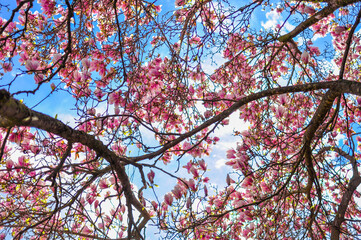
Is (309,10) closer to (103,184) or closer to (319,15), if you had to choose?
(319,15)

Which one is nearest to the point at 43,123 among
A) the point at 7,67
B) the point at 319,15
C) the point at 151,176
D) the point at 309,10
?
the point at 151,176

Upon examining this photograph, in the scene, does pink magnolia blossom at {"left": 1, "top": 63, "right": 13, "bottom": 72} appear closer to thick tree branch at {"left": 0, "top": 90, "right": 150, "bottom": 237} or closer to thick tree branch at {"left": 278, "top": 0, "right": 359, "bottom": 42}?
thick tree branch at {"left": 0, "top": 90, "right": 150, "bottom": 237}

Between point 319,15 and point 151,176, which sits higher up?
point 319,15

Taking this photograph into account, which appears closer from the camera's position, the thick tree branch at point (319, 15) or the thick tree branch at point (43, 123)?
the thick tree branch at point (43, 123)

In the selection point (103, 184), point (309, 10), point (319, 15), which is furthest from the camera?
point (309, 10)

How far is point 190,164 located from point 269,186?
3.60 ft

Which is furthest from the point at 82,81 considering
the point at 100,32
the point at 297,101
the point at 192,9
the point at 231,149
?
the point at 297,101

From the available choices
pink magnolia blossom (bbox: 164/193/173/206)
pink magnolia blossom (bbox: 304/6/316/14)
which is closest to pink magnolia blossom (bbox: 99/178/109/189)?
pink magnolia blossom (bbox: 164/193/173/206)

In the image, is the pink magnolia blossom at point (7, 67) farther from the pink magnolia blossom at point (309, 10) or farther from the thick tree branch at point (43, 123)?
the pink magnolia blossom at point (309, 10)

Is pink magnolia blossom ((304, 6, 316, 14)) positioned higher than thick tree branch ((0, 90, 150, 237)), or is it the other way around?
pink magnolia blossom ((304, 6, 316, 14))

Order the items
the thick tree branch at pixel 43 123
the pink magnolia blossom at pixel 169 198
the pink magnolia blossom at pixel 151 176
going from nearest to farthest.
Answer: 1. the thick tree branch at pixel 43 123
2. the pink magnolia blossom at pixel 151 176
3. the pink magnolia blossom at pixel 169 198

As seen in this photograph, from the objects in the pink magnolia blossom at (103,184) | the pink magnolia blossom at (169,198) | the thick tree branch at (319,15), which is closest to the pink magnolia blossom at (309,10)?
the thick tree branch at (319,15)

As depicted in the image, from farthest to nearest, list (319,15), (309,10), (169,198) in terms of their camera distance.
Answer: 1. (309,10)
2. (319,15)
3. (169,198)

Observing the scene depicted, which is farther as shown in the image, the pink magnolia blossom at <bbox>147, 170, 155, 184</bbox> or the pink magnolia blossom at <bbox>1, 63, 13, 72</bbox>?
the pink magnolia blossom at <bbox>1, 63, 13, 72</bbox>
